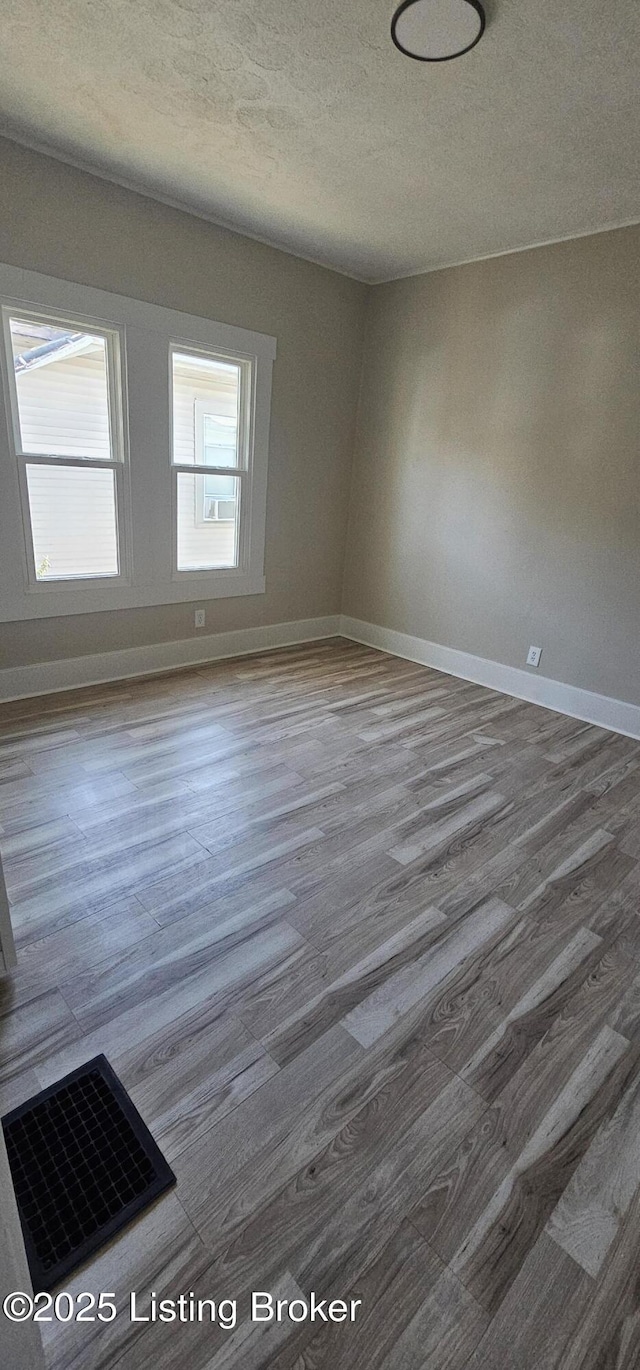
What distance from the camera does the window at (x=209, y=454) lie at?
133 inches

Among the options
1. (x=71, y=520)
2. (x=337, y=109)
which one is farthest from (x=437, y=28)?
(x=71, y=520)

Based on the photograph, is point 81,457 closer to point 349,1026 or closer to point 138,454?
point 138,454

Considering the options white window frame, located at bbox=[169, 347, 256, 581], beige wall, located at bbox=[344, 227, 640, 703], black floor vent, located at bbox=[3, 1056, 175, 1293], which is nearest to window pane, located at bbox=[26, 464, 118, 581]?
white window frame, located at bbox=[169, 347, 256, 581]

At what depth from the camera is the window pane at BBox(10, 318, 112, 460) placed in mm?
2748

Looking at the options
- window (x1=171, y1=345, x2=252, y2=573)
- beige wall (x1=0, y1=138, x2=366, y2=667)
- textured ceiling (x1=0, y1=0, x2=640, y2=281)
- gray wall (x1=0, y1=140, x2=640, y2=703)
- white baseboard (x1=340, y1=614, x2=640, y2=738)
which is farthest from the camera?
window (x1=171, y1=345, x2=252, y2=573)

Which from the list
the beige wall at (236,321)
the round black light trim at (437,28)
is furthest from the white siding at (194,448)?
the round black light trim at (437,28)

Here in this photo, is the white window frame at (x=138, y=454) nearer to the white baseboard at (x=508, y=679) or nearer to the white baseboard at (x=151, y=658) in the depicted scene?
the white baseboard at (x=151, y=658)

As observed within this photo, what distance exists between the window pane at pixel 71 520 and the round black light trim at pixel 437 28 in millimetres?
2157

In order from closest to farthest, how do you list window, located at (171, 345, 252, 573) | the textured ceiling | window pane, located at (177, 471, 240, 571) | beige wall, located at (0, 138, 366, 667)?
the textured ceiling < beige wall, located at (0, 138, 366, 667) < window, located at (171, 345, 252, 573) < window pane, located at (177, 471, 240, 571)

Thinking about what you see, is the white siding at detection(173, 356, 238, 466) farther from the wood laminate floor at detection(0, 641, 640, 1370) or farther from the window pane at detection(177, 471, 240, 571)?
the wood laminate floor at detection(0, 641, 640, 1370)

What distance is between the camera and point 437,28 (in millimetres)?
1678

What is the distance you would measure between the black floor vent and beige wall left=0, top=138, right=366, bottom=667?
7.98 feet

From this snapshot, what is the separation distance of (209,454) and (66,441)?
2.97ft

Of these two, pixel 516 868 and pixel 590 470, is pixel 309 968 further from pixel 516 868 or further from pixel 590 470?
pixel 590 470
